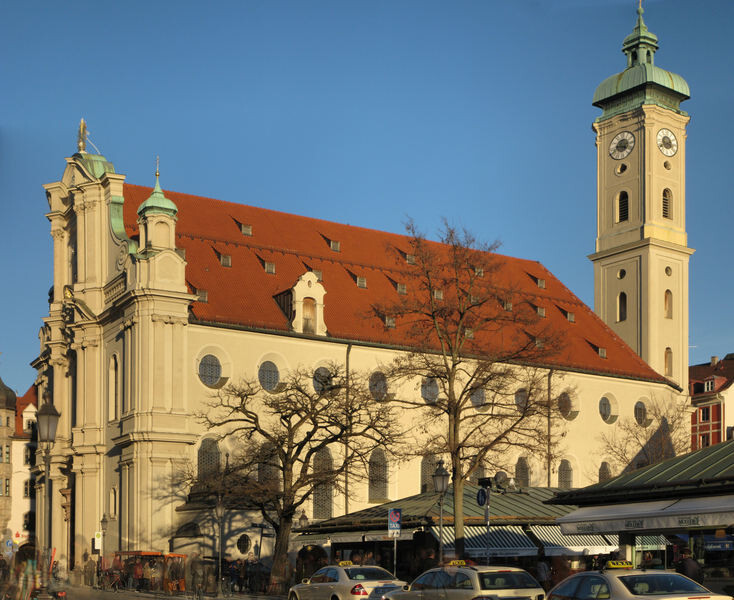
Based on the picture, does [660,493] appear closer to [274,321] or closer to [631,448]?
[274,321]

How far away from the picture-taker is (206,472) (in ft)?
172

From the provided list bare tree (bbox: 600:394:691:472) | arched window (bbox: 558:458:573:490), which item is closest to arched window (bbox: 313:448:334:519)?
arched window (bbox: 558:458:573:490)

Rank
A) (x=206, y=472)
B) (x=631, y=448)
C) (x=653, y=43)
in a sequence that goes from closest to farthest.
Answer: (x=206, y=472) → (x=631, y=448) → (x=653, y=43)

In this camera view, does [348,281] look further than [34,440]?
No

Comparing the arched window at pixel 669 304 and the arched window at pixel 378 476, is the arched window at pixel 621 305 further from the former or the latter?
the arched window at pixel 378 476

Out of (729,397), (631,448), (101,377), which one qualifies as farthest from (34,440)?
(729,397)

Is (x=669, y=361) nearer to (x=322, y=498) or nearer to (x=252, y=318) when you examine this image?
(x=322, y=498)

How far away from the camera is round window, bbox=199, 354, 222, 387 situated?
5444 centimetres

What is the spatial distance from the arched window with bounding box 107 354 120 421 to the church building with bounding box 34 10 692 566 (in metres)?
0.08

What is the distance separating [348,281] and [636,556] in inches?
1394

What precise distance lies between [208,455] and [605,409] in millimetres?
26801

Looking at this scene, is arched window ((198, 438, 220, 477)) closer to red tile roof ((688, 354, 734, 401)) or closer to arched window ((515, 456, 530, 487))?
arched window ((515, 456, 530, 487))

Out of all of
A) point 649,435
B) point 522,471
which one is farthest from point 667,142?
point 522,471

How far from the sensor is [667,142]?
74.2 metres
